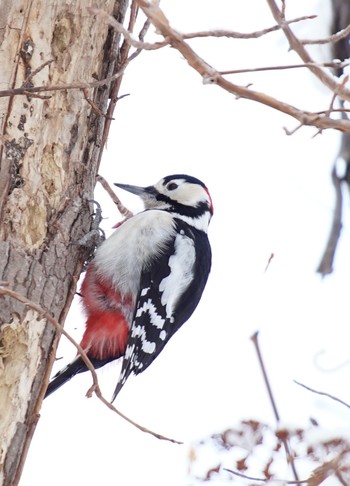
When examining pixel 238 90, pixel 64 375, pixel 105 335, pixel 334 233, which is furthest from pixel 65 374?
pixel 238 90

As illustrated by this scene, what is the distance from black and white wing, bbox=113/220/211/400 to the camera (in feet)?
Result: 11.6

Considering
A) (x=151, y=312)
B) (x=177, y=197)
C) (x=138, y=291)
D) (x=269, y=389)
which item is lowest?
(x=269, y=389)

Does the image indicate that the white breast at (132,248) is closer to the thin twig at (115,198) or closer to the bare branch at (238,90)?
the thin twig at (115,198)

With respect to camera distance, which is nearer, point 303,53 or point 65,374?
point 303,53

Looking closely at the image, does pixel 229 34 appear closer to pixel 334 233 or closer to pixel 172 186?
pixel 334 233

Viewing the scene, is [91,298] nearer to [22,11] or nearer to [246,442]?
[22,11]

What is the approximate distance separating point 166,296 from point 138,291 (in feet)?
0.37

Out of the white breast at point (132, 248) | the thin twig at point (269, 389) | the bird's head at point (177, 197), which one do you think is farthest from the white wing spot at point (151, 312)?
the thin twig at point (269, 389)

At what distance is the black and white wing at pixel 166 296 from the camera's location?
3.53 metres

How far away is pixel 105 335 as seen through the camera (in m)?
3.57

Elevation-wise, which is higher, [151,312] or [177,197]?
[177,197]

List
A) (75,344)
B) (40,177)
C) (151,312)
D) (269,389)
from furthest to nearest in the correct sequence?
1. (151,312)
2. (40,177)
3. (75,344)
4. (269,389)

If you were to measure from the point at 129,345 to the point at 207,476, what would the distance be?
1.30 metres

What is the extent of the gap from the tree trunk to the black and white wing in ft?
1.67
